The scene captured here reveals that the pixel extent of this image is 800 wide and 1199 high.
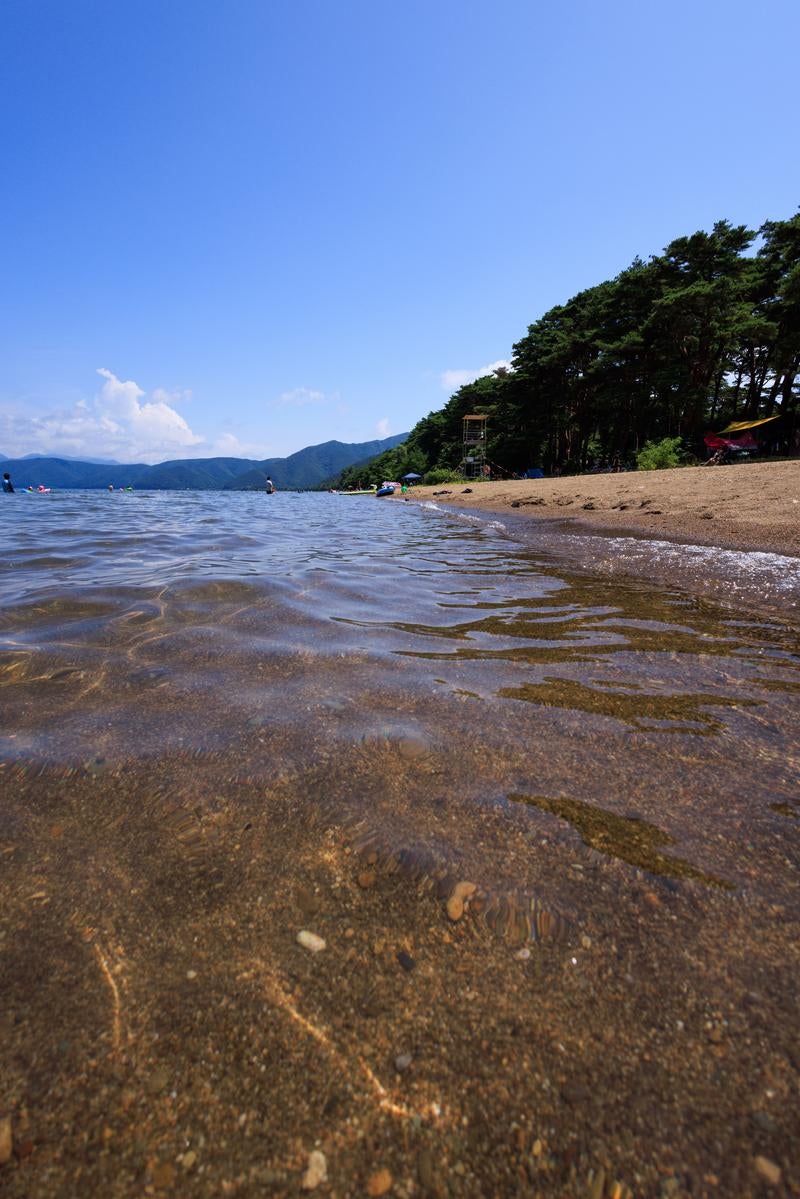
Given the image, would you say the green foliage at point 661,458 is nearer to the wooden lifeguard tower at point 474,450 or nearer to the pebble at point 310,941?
the wooden lifeguard tower at point 474,450

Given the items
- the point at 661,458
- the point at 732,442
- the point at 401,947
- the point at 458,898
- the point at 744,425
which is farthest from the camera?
the point at 744,425

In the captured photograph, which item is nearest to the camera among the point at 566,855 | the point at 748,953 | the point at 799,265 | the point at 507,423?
the point at 748,953

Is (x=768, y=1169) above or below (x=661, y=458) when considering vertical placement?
below

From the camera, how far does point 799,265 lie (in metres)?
27.6

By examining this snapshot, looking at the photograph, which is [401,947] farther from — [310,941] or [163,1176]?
[163,1176]

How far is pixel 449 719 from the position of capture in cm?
248

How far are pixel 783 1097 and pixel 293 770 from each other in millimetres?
1659

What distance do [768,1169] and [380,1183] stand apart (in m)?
0.70

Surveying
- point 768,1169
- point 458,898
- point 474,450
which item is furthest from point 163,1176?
point 474,450

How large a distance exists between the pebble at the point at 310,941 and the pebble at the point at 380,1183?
462mm

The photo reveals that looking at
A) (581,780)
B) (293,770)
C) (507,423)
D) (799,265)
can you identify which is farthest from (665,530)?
(507,423)

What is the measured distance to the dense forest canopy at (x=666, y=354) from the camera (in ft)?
102

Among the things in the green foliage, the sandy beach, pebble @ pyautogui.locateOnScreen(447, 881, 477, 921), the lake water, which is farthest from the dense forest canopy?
pebble @ pyautogui.locateOnScreen(447, 881, 477, 921)

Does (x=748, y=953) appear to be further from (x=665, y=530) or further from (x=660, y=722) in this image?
(x=665, y=530)
